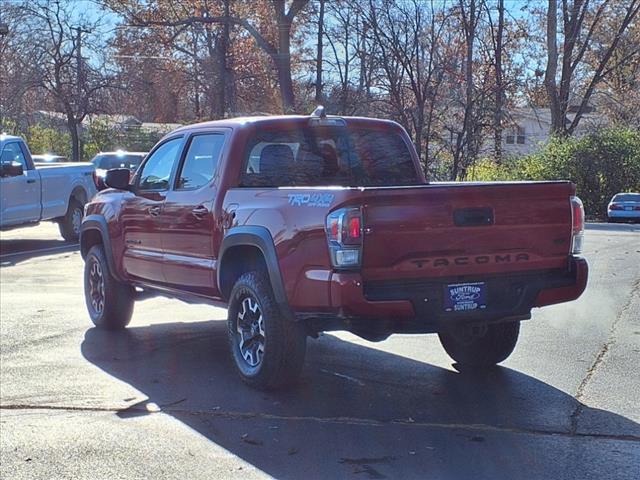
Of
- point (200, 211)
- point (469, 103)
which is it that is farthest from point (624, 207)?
point (200, 211)

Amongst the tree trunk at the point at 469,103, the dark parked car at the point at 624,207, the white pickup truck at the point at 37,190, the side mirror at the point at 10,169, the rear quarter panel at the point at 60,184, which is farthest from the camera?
the tree trunk at the point at 469,103

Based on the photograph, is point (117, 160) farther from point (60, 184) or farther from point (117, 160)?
point (60, 184)

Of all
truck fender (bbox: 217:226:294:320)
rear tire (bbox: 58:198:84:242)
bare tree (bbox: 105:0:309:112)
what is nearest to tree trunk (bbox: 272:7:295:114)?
bare tree (bbox: 105:0:309:112)

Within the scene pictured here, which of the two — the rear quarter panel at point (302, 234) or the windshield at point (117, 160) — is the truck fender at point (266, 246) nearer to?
the rear quarter panel at point (302, 234)

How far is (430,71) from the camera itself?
3203 centimetres

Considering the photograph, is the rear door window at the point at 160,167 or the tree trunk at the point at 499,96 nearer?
the rear door window at the point at 160,167

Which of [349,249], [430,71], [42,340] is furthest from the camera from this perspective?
[430,71]

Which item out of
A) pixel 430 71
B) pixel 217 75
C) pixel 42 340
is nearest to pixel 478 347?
pixel 42 340

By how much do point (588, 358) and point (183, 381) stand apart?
3.36 m

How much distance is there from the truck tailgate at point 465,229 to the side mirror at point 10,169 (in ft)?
38.3

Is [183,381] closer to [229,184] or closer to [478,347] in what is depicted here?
[229,184]

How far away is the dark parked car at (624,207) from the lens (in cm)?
2717

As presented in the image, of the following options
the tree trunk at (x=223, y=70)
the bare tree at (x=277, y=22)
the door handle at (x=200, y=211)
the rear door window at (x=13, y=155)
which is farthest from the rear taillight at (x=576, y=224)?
the tree trunk at (x=223, y=70)

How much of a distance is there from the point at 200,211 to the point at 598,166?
82.9ft
